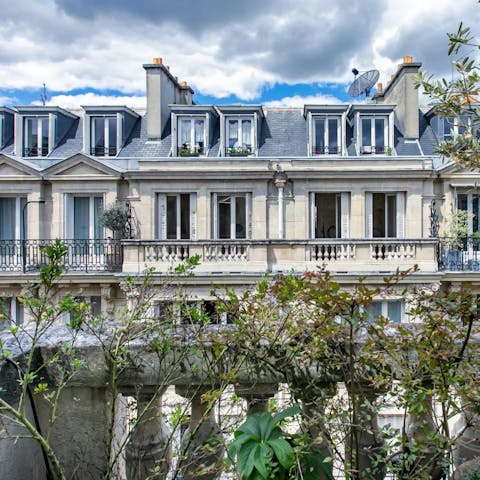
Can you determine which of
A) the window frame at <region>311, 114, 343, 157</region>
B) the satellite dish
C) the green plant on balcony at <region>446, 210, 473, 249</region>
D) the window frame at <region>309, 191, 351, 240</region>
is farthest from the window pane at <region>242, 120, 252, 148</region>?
the green plant on balcony at <region>446, 210, 473, 249</region>

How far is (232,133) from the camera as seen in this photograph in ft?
57.1

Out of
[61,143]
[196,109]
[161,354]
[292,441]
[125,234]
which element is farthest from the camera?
[61,143]

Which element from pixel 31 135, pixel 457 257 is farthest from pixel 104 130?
pixel 457 257

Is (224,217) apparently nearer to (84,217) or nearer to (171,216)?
(171,216)

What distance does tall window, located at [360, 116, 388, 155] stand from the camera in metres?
17.1

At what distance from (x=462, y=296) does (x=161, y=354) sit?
1177mm

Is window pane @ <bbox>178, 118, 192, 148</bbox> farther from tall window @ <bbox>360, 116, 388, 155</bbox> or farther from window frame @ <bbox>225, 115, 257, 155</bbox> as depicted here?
tall window @ <bbox>360, 116, 388, 155</bbox>

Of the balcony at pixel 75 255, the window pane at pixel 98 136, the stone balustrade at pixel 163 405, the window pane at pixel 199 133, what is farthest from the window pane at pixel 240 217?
the stone balustrade at pixel 163 405

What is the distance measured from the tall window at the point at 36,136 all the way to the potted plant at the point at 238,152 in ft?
23.2

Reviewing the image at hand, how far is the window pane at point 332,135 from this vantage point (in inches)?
677

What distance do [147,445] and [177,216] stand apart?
14.2 meters

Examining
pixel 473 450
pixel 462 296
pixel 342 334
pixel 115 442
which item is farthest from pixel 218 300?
pixel 473 450

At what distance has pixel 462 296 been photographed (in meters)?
1.78

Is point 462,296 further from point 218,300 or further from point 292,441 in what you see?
point 218,300
